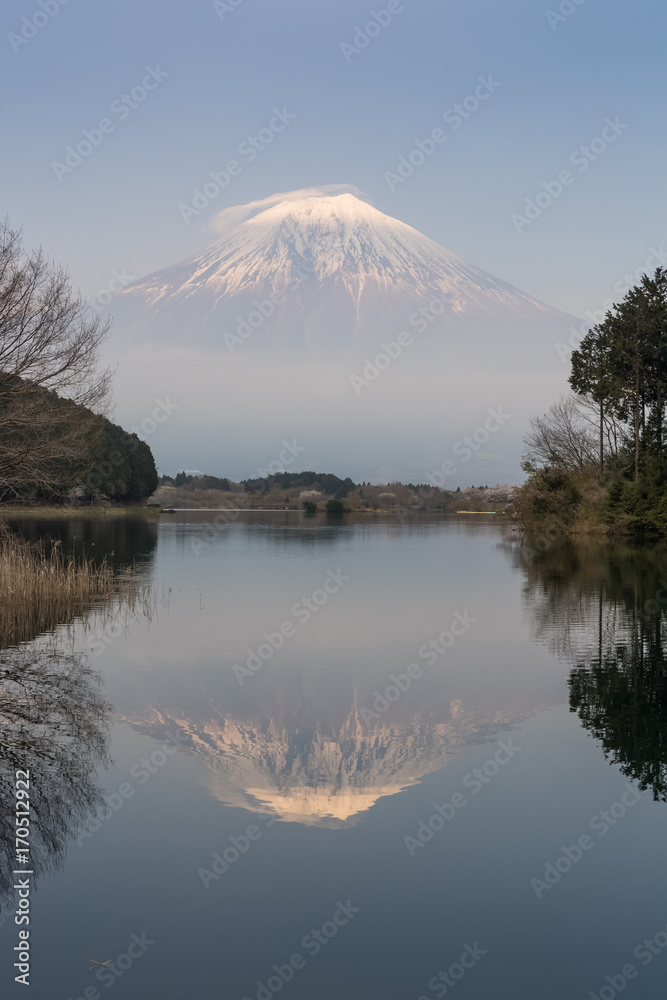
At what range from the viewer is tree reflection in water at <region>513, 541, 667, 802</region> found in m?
9.00

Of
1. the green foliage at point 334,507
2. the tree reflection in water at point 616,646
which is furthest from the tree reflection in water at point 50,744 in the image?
the green foliage at point 334,507

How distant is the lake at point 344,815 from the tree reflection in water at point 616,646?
7 cm

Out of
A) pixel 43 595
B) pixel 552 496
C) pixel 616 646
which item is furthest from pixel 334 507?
pixel 616 646

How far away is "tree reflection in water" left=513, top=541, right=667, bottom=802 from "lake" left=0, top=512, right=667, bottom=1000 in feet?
0.23

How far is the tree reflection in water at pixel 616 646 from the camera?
900 cm

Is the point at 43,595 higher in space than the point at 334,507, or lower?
lower

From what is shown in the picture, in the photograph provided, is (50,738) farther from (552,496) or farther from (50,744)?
(552,496)

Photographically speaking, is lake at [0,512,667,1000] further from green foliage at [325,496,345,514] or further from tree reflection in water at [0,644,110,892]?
green foliage at [325,496,345,514]

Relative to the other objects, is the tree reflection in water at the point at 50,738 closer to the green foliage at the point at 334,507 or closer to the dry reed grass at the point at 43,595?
the dry reed grass at the point at 43,595

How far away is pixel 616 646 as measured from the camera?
47.9 feet

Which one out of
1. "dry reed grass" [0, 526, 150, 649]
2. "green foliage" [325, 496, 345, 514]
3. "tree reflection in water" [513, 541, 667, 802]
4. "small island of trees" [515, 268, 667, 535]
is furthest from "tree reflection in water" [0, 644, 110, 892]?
"green foliage" [325, 496, 345, 514]

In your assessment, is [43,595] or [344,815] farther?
[43,595]

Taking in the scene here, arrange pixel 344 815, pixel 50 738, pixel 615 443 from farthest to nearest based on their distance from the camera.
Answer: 1. pixel 615 443
2. pixel 50 738
3. pixel 344 815

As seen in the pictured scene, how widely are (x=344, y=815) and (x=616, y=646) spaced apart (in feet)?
29.2
